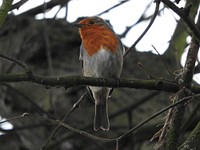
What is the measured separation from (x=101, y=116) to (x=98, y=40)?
2.42ft

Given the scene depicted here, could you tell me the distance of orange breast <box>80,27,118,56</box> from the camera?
5017 mm

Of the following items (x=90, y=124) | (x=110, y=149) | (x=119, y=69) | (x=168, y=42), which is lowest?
(x=110, y=149)

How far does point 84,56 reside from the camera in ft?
16.9

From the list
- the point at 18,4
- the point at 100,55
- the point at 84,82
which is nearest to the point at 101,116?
the point at 100,55

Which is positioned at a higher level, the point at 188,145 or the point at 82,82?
the point at 82,82

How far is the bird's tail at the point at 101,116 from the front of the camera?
4.87 m

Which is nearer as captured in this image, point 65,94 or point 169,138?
point 169,138

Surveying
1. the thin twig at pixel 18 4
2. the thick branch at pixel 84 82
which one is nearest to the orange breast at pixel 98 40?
the thick branch at pixel 84 82

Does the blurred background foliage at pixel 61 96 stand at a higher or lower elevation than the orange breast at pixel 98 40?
lower

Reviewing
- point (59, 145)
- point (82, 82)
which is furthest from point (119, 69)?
point (82, 82)

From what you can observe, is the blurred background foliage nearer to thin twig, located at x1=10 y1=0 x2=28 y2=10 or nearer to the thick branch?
the thick branch

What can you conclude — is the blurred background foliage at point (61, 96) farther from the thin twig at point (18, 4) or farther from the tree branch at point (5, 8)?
the tree branch at point (5, 8)

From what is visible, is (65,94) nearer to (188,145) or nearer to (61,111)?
(61,111)

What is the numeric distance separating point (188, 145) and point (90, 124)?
2.10 metres
